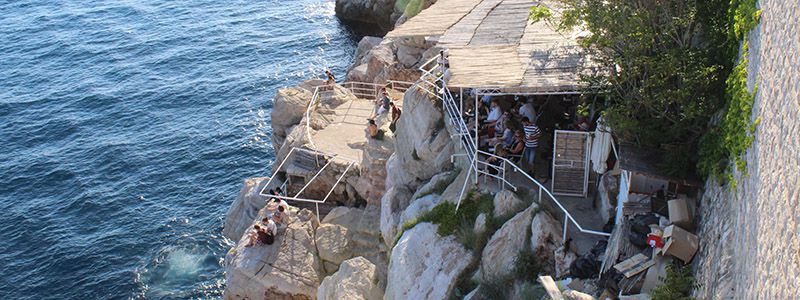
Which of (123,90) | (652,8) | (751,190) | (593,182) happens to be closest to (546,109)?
(593,182)

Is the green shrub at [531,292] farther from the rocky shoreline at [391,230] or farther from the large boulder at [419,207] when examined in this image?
the large boulder at [419,207]

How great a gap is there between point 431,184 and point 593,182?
5.78 m

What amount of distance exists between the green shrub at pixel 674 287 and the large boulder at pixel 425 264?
6.67m

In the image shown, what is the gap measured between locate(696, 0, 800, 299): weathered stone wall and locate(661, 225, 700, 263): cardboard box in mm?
247

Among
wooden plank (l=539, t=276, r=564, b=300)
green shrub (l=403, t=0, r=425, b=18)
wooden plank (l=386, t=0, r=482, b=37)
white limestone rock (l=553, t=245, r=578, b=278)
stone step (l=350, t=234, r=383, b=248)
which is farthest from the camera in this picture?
green shrub (l=403, t=0, r=425, b=18)

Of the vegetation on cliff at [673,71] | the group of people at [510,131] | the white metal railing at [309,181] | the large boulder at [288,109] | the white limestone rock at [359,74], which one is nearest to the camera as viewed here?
the vegetation on cliff at [673,71]

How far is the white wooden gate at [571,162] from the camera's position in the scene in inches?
875

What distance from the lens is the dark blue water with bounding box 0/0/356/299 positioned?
39.2 m

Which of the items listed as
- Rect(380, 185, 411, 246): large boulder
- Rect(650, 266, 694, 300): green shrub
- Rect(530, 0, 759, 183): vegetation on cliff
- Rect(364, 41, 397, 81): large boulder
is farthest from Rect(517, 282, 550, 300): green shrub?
Rect(364, 41, 397, 81): large boulder

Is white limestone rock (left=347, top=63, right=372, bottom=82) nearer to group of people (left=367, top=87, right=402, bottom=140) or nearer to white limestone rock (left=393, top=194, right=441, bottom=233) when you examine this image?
group of people (left=367, top=87, right=402, bottom=140)

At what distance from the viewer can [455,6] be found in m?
33.8

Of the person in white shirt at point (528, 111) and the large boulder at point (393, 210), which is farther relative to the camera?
the large boulder at point (393, 210)

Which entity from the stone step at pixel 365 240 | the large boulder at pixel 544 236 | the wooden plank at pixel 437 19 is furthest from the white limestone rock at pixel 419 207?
the wooden plank at pixel 437 19

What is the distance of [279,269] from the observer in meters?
Answer: 31.9
